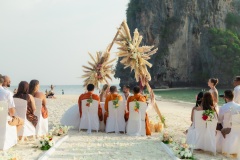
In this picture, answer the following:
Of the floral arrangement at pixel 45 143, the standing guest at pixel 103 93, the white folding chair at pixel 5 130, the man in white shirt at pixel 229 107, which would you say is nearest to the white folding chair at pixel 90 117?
the standing guest at pixel 103 93

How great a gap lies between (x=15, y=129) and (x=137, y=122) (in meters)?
3.70

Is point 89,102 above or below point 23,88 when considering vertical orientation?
below

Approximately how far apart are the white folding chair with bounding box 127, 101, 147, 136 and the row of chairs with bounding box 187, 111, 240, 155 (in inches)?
94.2

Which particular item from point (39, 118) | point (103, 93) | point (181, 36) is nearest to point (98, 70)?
point (103, 93)

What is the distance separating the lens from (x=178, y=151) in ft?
22.0

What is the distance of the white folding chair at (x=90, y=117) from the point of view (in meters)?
10.2

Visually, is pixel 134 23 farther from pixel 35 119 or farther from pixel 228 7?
pixel 35 119

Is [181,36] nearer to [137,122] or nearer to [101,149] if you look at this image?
[137,122]

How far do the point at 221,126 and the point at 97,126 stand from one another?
4.09m

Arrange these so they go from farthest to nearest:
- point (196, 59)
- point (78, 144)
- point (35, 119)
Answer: point (196, 59) → point (35, 119) → point (78, 144)

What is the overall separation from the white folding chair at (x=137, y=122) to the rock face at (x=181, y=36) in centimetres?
6105

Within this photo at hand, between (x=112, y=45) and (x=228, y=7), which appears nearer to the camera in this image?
(x=112, y=45)

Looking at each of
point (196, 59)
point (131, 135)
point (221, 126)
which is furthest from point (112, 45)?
point (196, 59)

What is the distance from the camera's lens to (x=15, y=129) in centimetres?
741
